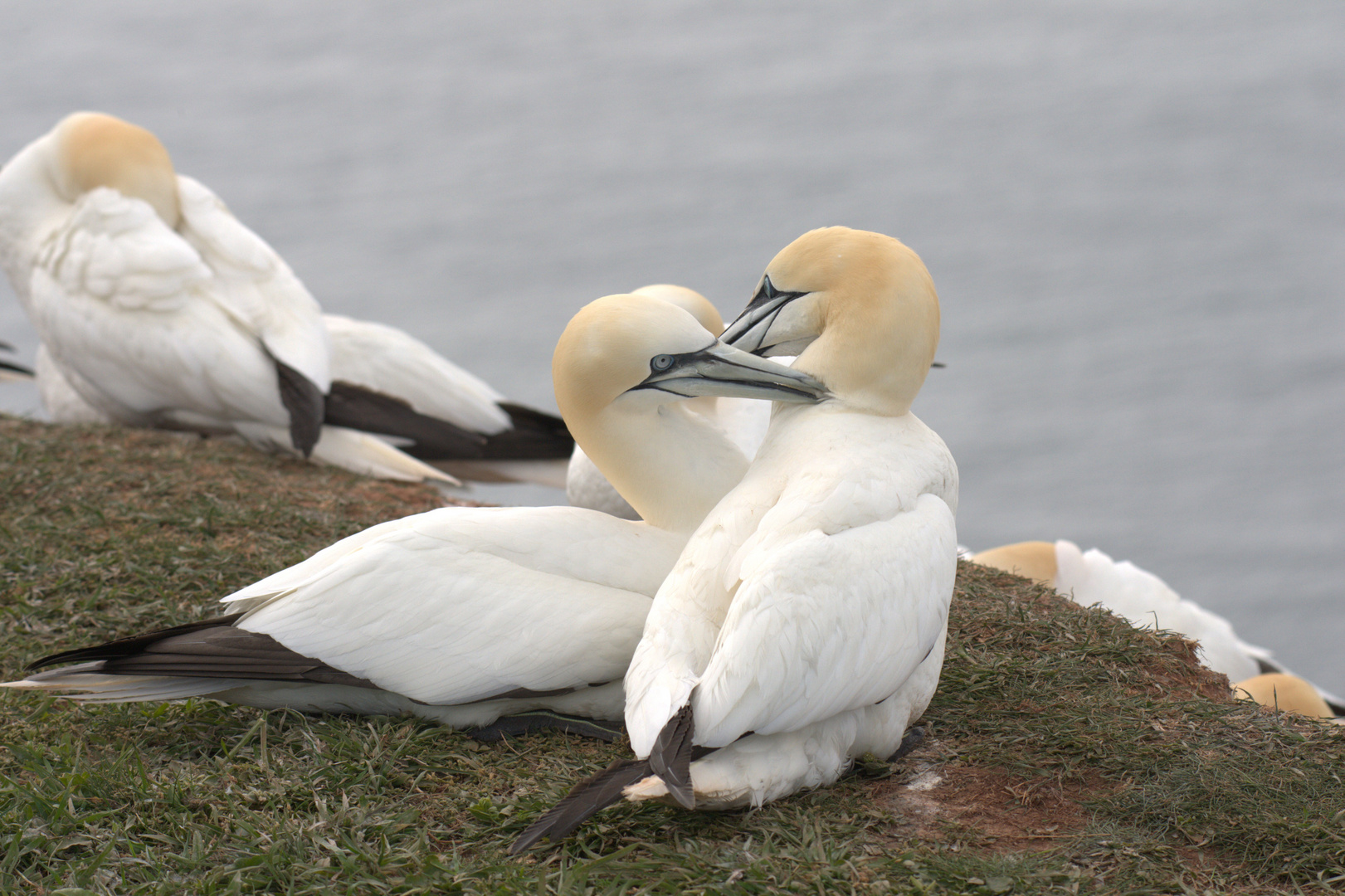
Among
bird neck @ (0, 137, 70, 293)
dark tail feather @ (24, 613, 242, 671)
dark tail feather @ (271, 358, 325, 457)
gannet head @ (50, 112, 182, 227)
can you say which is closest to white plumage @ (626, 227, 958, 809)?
dark tail feather @ (24, 613, 242, 671)

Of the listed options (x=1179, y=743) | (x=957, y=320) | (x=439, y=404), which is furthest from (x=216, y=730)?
(x=957, y=320)

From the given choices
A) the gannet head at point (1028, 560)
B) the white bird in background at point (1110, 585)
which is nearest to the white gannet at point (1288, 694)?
the white bird in background at point (1110, 585)

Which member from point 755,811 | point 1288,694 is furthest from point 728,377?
point 1288,694

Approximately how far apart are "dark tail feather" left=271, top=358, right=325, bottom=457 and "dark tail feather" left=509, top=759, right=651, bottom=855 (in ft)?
11.4

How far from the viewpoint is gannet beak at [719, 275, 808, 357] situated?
3234mm

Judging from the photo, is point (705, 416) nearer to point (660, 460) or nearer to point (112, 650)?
point (660, 460)

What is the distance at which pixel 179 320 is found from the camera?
5.91 meters

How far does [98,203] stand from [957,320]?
23.1ft

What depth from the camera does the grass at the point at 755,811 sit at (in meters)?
2.44

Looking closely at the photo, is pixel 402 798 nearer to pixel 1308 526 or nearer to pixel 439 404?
pixel 439 404

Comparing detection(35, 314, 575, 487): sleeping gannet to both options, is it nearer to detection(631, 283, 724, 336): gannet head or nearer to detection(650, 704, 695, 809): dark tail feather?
detection(631, 283, 724, 336): gannet head

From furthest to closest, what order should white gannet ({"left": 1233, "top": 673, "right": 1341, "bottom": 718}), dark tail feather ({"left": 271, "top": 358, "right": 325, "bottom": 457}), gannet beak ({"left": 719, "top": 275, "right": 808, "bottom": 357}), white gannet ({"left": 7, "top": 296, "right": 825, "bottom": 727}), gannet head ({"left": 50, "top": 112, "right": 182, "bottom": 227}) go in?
gannet head ({"left": 50, "top": 112, "right": 182, "bottom": 227}) → dark tail feather ({"left": 271, "top": 358, "right": 325, "bottom": 457}) → white gannet ({"left": 1233, "top": 673, "right": 1341, "bottom": 718}) → gannet beak ({"left": 719, "top": 275, "right": 808, "bottom": 357}) → white gannet ({"left": 7, "top": 296, "right": 825, "bottom": 727})

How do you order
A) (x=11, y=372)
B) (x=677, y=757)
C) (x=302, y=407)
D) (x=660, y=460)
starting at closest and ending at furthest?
(x=677, y=757)
(x=660, y=460)
(x=302, y=407)
(x=11, y=372)

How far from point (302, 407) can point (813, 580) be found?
3.63 metres
